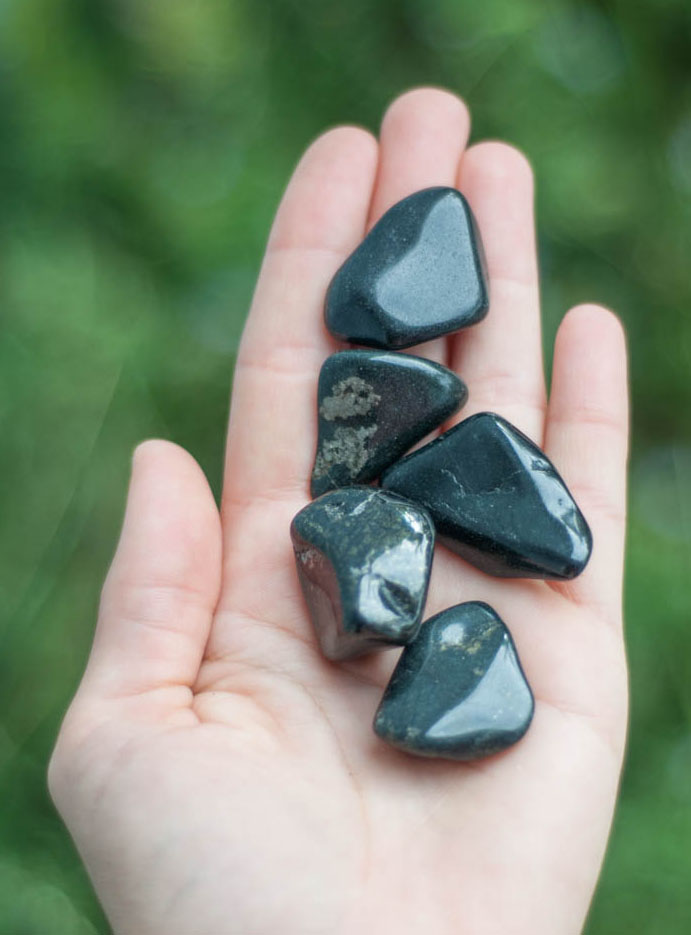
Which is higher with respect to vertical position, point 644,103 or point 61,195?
point 644,103

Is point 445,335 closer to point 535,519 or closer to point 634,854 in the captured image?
point 535,519

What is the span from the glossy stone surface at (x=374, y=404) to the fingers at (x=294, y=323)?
0.12ft

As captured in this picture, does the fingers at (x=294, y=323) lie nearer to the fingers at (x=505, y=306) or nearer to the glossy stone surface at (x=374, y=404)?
the glossy stone surface at (x=374, y=404)

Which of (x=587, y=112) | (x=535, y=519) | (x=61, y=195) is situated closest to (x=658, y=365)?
(x=587, y=112)

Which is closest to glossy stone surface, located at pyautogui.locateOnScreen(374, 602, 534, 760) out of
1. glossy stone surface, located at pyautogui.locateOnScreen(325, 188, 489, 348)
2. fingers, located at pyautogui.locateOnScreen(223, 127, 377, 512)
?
fingers, located at pyautogui.locateOnScreen(223, 127, 377, 512)

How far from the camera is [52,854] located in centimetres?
161

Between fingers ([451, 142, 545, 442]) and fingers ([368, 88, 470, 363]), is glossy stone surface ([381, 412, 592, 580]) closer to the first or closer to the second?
fingers ([451, 142, 545, 442])

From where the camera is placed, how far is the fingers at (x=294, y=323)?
128cm

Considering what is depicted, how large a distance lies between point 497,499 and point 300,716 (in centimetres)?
38

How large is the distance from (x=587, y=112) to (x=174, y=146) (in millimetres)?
837

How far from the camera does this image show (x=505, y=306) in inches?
56.1

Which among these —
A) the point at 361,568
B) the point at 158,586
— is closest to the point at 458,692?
the point at 361,568

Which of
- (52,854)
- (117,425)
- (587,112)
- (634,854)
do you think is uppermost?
(587,112)

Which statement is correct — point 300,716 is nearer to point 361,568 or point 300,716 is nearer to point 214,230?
point 361,568
